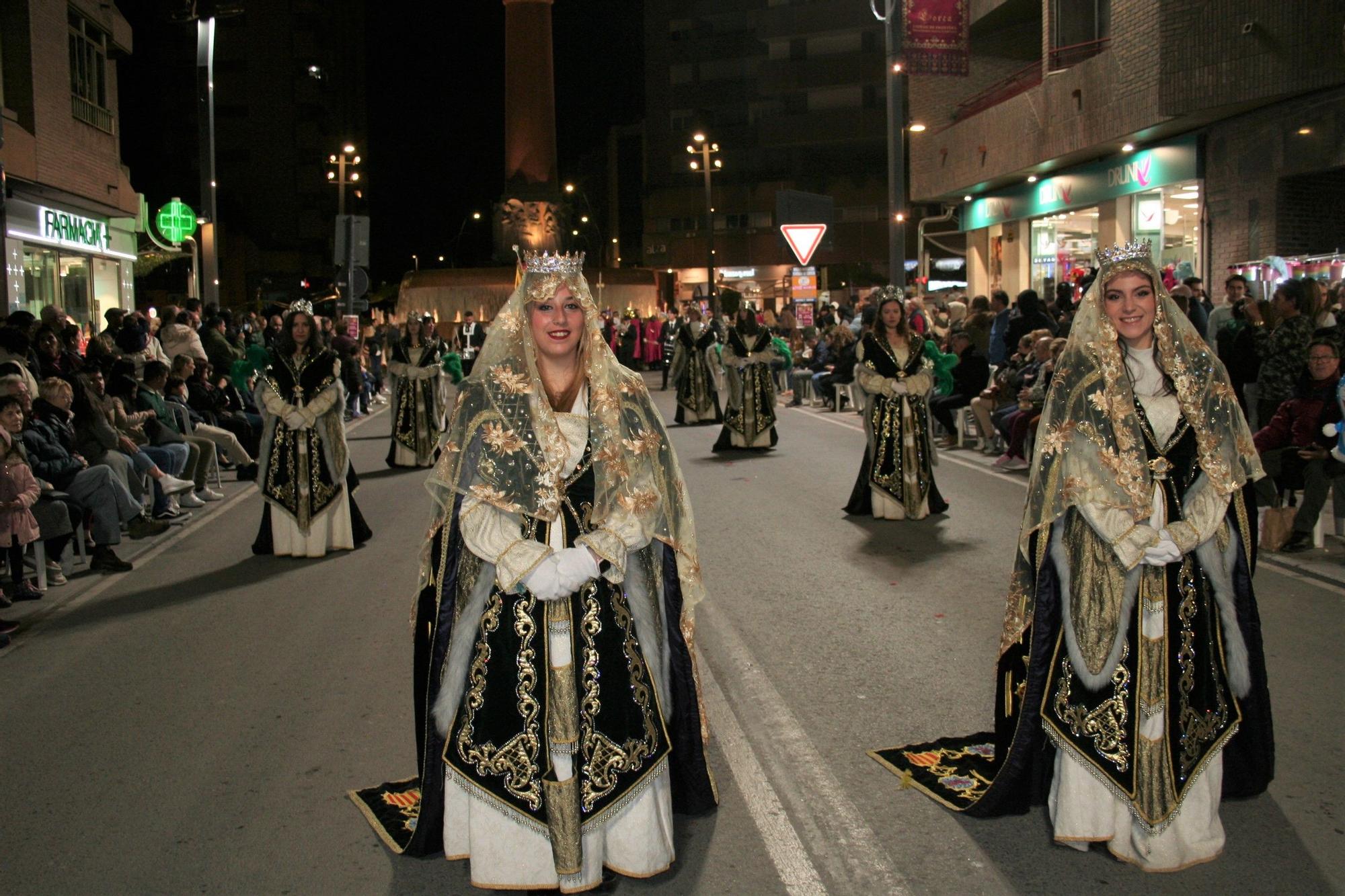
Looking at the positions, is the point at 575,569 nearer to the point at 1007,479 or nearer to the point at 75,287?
the point at 1007,479

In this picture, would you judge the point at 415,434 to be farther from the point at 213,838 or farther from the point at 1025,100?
the point at 1025,100

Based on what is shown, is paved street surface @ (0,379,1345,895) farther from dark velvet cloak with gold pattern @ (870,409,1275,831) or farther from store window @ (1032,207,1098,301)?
store window @ (1032,207,1098,301)

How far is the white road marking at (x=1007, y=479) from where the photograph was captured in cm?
844

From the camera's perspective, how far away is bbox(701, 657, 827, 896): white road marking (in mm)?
4191

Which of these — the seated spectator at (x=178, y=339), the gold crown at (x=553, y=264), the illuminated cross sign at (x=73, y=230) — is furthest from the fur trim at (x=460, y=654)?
the illuminated cross sign at (x=73, y=230)

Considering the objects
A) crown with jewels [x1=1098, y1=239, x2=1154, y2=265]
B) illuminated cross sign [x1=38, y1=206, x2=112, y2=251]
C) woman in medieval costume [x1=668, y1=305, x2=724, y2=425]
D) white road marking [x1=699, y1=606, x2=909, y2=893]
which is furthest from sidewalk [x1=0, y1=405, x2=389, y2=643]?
illuminated cross sign [x1=38, y1=206, x2=112, y2=251]

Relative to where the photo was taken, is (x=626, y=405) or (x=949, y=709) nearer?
(x=626, y=405)

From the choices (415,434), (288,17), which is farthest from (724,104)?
(415,434)

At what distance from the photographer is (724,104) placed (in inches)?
3216

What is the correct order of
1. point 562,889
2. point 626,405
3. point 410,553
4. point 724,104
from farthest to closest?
point 724,104, point 410,553, point 626,405, point 562,889

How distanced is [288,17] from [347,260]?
6292 centimetres

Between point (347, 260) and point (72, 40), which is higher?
point (72, 40)

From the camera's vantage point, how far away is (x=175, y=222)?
27.9 metres

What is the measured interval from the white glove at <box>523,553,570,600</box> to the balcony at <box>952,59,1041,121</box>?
26266 mm
